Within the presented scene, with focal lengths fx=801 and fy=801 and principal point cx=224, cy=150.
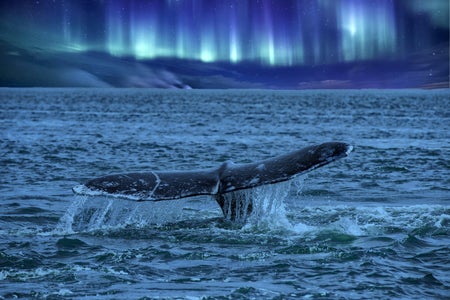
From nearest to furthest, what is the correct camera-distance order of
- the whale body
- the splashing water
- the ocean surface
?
the ocean surface → the whale body → the splashing water

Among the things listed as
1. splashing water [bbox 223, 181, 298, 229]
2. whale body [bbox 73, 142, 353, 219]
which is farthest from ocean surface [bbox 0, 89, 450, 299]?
whale body [bbox 73, 142, 353, 219]

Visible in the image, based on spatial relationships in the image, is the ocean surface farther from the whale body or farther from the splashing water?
the whale body

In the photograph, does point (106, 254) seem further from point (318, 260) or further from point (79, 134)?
point (79, 134)

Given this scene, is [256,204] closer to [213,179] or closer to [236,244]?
[236,244]

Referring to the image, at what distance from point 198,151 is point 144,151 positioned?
1.85 metres

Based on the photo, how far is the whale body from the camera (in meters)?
8.95

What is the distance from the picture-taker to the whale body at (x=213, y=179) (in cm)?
895

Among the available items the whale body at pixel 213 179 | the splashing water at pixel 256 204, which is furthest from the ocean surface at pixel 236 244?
the whale body at pixel 213 179

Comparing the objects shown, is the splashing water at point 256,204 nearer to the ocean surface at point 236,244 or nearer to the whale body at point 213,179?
the ocean surface at point 236,244

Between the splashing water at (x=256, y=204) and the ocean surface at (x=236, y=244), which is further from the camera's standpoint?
the splashing water at (x=256, y=204)

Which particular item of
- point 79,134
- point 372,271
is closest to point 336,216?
point 372,271

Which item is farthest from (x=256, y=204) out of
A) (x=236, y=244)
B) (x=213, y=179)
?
(x=213, y=179)

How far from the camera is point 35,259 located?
9.33 metres

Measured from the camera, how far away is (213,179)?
957 cm
